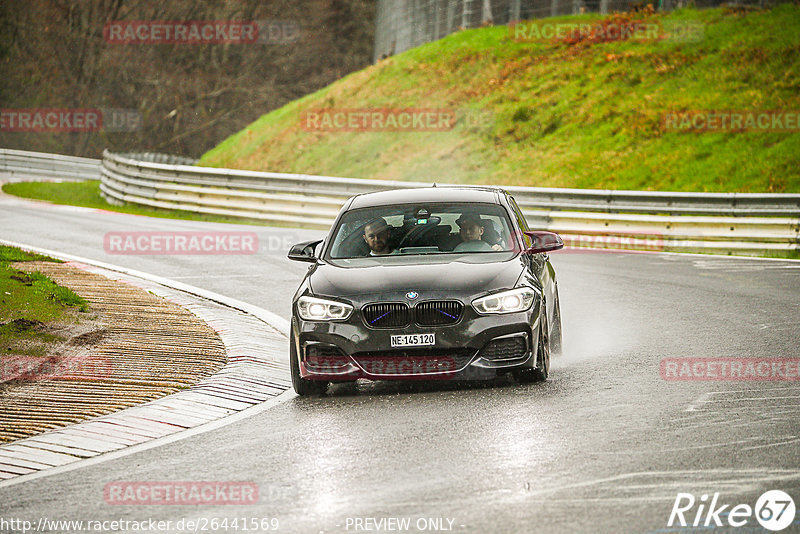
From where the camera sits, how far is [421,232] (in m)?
10.3

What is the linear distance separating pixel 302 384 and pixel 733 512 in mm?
4229

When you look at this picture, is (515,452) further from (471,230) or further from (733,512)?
(471,230)

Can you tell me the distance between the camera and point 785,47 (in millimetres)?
33500

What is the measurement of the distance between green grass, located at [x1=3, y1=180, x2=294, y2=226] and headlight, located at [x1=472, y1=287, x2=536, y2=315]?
1852cm

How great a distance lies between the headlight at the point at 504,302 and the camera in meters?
8.95

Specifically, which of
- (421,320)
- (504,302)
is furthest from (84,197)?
(504,302)

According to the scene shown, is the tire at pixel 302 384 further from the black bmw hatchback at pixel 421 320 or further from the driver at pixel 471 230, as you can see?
the driver at pixel 471 230

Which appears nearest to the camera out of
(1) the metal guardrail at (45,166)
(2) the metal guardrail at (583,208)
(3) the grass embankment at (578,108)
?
(2) the metal guardrail at (583,208)

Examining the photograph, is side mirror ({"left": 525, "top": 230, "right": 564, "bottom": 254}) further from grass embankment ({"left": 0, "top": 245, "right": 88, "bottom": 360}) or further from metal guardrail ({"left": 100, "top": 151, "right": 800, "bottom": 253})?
metal guardrail ({"left": 100, "top": 151, "right": 800, "bottom": 253})

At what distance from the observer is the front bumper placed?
886 centimetres

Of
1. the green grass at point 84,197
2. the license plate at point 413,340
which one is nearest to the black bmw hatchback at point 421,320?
the license plate at point 413,340

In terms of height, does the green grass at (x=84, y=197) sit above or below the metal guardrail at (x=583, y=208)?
below

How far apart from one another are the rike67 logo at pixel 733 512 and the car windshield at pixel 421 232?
440 cm

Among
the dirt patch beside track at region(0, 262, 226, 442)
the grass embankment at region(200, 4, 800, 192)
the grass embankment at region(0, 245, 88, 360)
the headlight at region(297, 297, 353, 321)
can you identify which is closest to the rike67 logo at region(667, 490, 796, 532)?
the headlight at region(297, 297, 353, 321)
